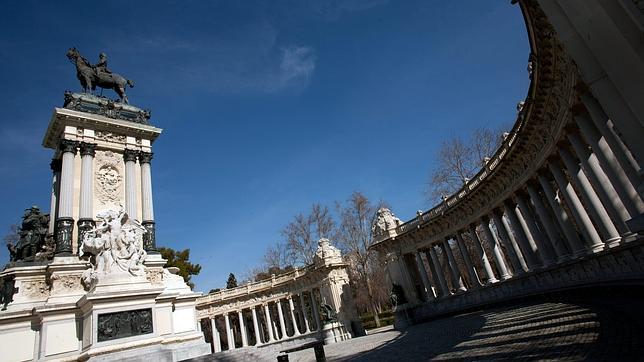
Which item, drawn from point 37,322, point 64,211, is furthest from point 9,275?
point 64,211

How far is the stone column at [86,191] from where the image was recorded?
1812cm

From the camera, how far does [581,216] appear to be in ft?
59.7

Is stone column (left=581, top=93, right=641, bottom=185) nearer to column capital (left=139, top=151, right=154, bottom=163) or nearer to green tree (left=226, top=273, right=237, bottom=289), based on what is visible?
column capital (left=139, top=151, right=154, bottom=163)

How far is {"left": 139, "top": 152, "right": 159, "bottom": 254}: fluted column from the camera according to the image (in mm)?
19969

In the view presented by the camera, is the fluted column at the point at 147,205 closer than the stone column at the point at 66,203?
No

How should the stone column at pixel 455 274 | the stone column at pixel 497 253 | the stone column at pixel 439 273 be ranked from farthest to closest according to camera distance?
the stone column at pixel 439 273 < the stone column at pixel 455 274 < the stone column at pixel 497 253

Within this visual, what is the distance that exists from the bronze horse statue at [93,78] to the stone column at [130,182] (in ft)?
14.7

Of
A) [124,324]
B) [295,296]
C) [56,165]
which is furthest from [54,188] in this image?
[295,296]

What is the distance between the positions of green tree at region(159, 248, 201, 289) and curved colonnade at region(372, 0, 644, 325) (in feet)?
102

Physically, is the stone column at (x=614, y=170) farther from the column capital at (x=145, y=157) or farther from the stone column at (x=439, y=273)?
the column capital at (x=145, y=157)

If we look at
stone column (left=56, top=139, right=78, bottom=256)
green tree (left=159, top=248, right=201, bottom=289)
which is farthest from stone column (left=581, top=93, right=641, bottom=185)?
green tree (left=159, top=248, right=201, bottom=289)

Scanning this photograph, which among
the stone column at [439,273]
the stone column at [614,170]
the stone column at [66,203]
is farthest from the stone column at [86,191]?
the stone column at [439,273]

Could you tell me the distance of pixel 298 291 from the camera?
43188 mm

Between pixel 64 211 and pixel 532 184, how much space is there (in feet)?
88.3
